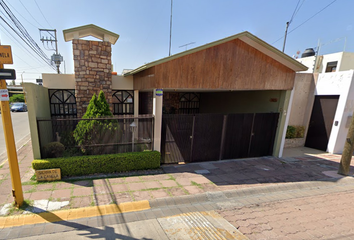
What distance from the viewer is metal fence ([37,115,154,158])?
5.02 meters

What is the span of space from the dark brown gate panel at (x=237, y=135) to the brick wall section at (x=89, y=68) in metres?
5.63

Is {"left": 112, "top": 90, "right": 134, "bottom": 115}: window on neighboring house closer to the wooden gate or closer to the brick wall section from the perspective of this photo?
the brick wall section

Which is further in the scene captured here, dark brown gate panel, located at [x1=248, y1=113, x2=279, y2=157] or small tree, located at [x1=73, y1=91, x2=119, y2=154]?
dark brown gate panel, located at [x1=248, y1=113, x2=279, y2=157]

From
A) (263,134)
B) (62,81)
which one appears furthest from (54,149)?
(263,134)

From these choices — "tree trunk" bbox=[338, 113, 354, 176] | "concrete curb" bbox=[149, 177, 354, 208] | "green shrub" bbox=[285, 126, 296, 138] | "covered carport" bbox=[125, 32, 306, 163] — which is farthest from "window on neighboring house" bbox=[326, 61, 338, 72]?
"concrete curb" bbox=[149, 177, 354, 208]

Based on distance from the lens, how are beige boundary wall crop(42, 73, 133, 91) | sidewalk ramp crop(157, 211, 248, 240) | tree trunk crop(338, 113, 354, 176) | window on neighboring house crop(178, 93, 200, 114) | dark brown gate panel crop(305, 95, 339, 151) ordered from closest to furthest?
sidewalk ramp crop(157, 211, 248, 240)
tree trunk crop(338, 113, 354, 176)
beige boundary wall crop(42, 73, 133, 91)
dark brown gate panel crop(305, 95, 339, 151)
window on neighboring house crop(178, 93, 200, 114)

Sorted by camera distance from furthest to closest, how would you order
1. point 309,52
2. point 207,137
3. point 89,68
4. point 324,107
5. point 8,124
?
point 309,52 → point 324,107 → point 89,68 → point 207,137 → point 8,124

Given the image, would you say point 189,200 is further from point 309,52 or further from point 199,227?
point 309,52

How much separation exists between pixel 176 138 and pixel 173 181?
5.20 ft

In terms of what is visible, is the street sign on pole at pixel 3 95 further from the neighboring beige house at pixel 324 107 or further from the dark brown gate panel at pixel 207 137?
the neighboring beige house at pixel 324 107

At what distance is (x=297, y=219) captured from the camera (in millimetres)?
3725

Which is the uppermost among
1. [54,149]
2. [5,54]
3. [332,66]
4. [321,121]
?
[332,66]

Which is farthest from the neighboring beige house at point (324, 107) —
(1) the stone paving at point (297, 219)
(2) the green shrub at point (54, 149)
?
(2) the green shrub at point (54, 149)

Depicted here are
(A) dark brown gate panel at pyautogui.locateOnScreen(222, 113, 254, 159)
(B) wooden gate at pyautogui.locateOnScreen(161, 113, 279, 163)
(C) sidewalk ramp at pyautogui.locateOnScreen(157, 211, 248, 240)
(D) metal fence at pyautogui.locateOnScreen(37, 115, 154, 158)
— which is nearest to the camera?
(C) sidewalk ramp at pyautogui.locateOnScreen(157, 211, 248, 240)
